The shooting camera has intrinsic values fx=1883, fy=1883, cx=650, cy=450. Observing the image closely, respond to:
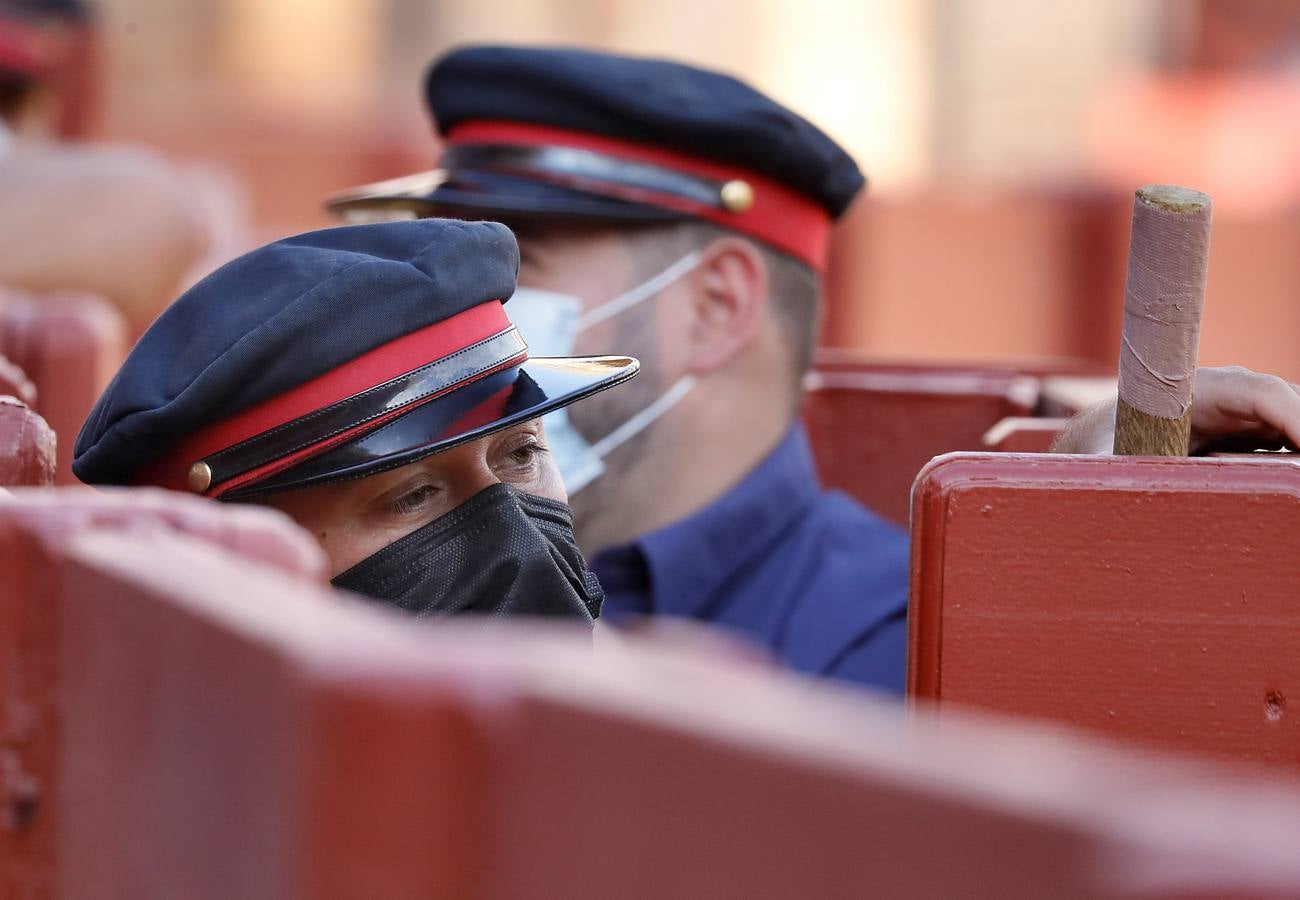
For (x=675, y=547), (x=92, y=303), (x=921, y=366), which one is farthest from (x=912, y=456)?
(x=92, y=303)

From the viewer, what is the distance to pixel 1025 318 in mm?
8758

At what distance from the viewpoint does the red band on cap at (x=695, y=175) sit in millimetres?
3018

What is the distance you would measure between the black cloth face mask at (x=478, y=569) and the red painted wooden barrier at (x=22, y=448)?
286 mm

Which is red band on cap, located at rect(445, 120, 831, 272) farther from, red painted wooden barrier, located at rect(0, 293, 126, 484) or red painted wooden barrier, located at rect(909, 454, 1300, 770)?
red painted wooden barrier, located at rect(909, 454, 1300, 770)

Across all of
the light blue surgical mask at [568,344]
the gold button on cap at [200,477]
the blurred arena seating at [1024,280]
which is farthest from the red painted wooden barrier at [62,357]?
the blurred arena seating at [1024,280]

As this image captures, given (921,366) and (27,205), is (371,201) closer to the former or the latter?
(921,366)

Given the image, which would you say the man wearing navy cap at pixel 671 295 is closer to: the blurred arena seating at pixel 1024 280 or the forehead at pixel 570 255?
the forehead at pixel 570 255

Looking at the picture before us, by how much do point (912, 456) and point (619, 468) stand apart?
0.59 metres

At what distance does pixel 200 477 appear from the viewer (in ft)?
5.74

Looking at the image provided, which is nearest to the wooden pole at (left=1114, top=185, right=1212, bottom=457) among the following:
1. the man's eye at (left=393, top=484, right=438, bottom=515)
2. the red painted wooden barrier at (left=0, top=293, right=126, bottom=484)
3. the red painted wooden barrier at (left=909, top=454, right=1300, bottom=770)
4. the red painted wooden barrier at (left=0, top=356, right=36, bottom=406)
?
the red painted wooden barrier at (left=909, top=454, right=1300, bottom=770)

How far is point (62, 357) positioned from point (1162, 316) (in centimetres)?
181

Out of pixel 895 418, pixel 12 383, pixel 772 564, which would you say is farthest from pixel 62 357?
pixel 895 418

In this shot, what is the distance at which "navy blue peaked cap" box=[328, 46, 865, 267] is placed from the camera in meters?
2.97

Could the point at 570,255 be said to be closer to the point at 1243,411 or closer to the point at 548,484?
the point at 548,484
